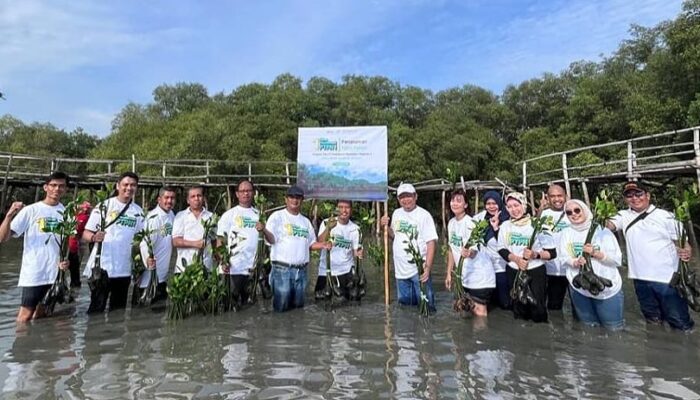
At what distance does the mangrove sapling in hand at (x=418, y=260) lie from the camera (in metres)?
6.20

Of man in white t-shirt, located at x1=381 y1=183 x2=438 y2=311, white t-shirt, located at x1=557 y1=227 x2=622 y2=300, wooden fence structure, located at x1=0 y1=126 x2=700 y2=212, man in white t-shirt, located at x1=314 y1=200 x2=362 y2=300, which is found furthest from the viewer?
wooden fence structure, located at x1=0 y1=126 x2=700 y2=212

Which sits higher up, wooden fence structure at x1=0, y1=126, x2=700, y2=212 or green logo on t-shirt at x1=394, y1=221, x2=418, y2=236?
wooden fence structure at x1=0, y1=126, x2=700, y2=212

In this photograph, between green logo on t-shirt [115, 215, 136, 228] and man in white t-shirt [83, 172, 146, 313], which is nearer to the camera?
man in white t-shirt [83, 172, 146, 313]

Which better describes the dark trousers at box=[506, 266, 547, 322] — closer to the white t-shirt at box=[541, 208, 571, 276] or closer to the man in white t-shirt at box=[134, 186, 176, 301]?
the white t-shirt at box=[541, 208, 571, 276]

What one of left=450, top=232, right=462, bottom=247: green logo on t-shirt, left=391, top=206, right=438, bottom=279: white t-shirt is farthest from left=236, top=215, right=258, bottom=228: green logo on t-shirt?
left=450, top=232, right=462, bottom=247: green logo on t-shirt

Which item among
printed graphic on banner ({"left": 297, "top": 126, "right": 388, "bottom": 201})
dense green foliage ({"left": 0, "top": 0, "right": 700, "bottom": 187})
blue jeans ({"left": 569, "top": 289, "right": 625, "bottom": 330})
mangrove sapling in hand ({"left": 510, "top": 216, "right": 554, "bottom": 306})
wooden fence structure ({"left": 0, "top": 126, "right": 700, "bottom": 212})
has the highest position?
dense green foliage ({"left": 0, "top": 0, "right": 700, "bottom": 187})

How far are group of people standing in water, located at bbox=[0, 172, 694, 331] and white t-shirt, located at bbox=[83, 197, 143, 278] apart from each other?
0.04 feet

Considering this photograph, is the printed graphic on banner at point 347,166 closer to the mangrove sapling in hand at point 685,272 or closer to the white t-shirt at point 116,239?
the white t-shirt at point 116,239

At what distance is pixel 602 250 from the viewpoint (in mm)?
5395

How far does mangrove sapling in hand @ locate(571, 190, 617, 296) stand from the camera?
206 inches

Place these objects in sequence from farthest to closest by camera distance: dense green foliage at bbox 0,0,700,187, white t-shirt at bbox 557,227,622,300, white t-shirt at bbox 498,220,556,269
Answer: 1. dense green foliage at bbox 0,0,700,187
2. white t-shirt at bbox 498,220,556,269
3. white t-shirt at bbox 557,227,622,300

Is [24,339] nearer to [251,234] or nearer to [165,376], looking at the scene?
[165,376]

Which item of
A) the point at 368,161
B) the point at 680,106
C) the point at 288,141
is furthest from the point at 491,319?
the point at 288,141

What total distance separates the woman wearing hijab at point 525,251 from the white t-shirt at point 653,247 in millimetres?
844
